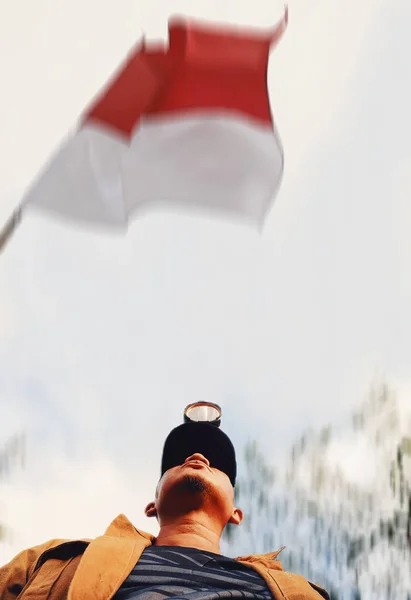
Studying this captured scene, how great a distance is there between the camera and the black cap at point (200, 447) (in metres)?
5.54

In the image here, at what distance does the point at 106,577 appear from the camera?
396 cm

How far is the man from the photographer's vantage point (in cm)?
393

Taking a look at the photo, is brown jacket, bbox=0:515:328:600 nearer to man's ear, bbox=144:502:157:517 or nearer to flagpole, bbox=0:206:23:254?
man's ear, bbox=144:502:157:517

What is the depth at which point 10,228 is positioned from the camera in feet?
13.0

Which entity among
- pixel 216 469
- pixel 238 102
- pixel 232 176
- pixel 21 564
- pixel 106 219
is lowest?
pixel 21 564

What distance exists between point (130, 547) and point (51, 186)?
2.24 meters

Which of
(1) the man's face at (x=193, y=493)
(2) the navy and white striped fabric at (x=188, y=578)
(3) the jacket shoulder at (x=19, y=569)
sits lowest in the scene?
(3) the jacket shoulder at (x=19, y=569)

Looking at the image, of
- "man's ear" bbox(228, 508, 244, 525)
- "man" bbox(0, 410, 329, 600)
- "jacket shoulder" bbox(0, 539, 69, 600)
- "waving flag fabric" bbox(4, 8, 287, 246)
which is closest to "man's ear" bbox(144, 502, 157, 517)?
"man" bbox(0, 410, 329, 600)

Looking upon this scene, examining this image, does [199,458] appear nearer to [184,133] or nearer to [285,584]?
[285,584]

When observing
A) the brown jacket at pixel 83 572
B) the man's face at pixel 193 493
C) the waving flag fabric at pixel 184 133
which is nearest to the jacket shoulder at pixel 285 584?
the brown jacket at pixel 83 572

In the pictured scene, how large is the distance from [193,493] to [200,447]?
0.49 meters

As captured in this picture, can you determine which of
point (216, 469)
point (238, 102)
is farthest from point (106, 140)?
point (216, 469)

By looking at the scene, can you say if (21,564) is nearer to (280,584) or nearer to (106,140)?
(280,584)

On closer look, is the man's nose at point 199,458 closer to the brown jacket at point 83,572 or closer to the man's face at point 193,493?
the man's face at point 193,493
